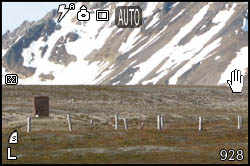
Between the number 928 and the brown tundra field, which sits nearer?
the number 928

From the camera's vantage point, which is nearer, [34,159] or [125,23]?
[34,159]

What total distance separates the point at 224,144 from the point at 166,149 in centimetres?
615

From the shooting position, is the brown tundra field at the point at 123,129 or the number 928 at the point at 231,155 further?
the brown tundra field at the point at 123,129

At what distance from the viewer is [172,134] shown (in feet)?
207

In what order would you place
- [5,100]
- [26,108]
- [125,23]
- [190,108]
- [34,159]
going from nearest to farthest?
1. [34,159]
2. [125,23]
3. [26,108]
4. [5,100]
5. [190,108]

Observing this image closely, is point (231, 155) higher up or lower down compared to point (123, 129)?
higher up

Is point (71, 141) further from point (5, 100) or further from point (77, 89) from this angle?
point (77, 89)

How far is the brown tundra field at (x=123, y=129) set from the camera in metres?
47.7

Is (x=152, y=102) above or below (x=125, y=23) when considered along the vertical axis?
below

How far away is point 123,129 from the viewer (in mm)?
72188

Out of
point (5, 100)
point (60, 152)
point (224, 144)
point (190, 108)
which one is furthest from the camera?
point (190, 108)

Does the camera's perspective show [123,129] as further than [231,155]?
Yes

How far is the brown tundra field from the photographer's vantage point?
47688 mm

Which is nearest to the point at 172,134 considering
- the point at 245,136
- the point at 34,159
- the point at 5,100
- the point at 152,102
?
the point at 245,136
